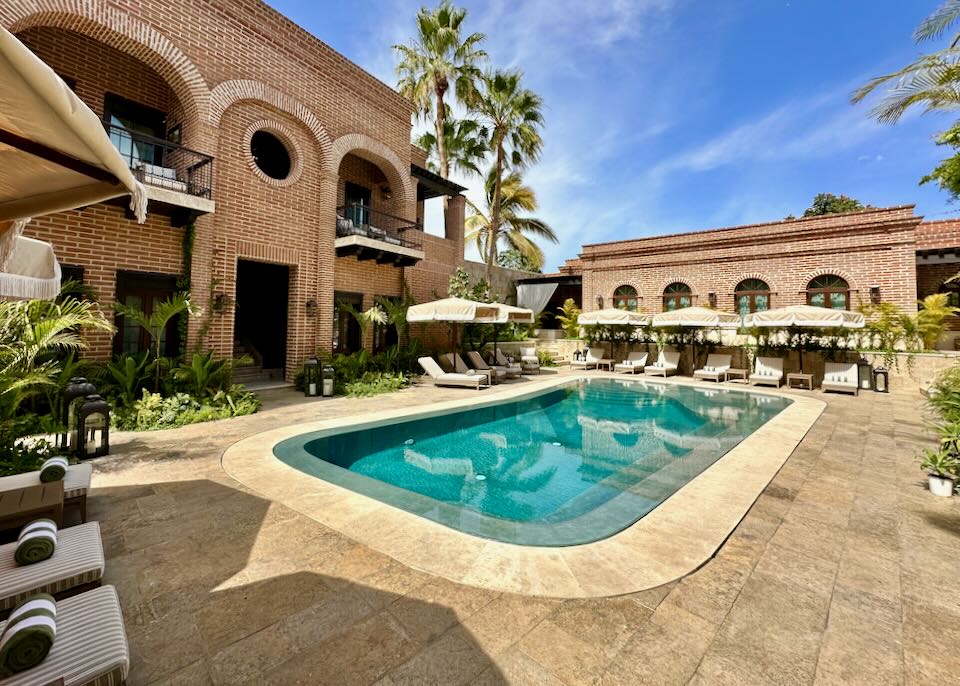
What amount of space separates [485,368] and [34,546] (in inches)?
472

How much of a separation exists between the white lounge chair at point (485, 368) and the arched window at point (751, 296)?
1316cm

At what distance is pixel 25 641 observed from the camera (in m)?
1.50

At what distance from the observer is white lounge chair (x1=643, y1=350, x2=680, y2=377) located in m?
15.6

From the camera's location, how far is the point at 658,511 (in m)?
3.88

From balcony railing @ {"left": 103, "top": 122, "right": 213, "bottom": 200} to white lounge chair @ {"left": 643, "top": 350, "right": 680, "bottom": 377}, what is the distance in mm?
15463

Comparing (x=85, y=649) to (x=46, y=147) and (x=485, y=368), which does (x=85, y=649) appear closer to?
(x=46, y=147)

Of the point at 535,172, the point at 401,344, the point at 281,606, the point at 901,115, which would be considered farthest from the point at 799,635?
the point at 535,172

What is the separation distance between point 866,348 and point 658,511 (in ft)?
47.6

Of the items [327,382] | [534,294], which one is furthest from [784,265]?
[327,382]

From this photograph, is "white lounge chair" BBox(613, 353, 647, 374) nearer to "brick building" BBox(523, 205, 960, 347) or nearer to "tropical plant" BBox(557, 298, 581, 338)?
"tropical plant" BBox(557, 298, 581, 338)

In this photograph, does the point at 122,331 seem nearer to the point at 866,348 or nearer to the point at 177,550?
the point at 177,550

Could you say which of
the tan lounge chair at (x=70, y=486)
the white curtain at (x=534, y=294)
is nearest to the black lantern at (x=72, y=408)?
the tan lounge chair at (x=70, y=486)

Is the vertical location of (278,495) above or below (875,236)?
below

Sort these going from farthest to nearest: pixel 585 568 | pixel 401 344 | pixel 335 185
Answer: pixel 401 344 → pixel 335 185 → pixel 585 568
